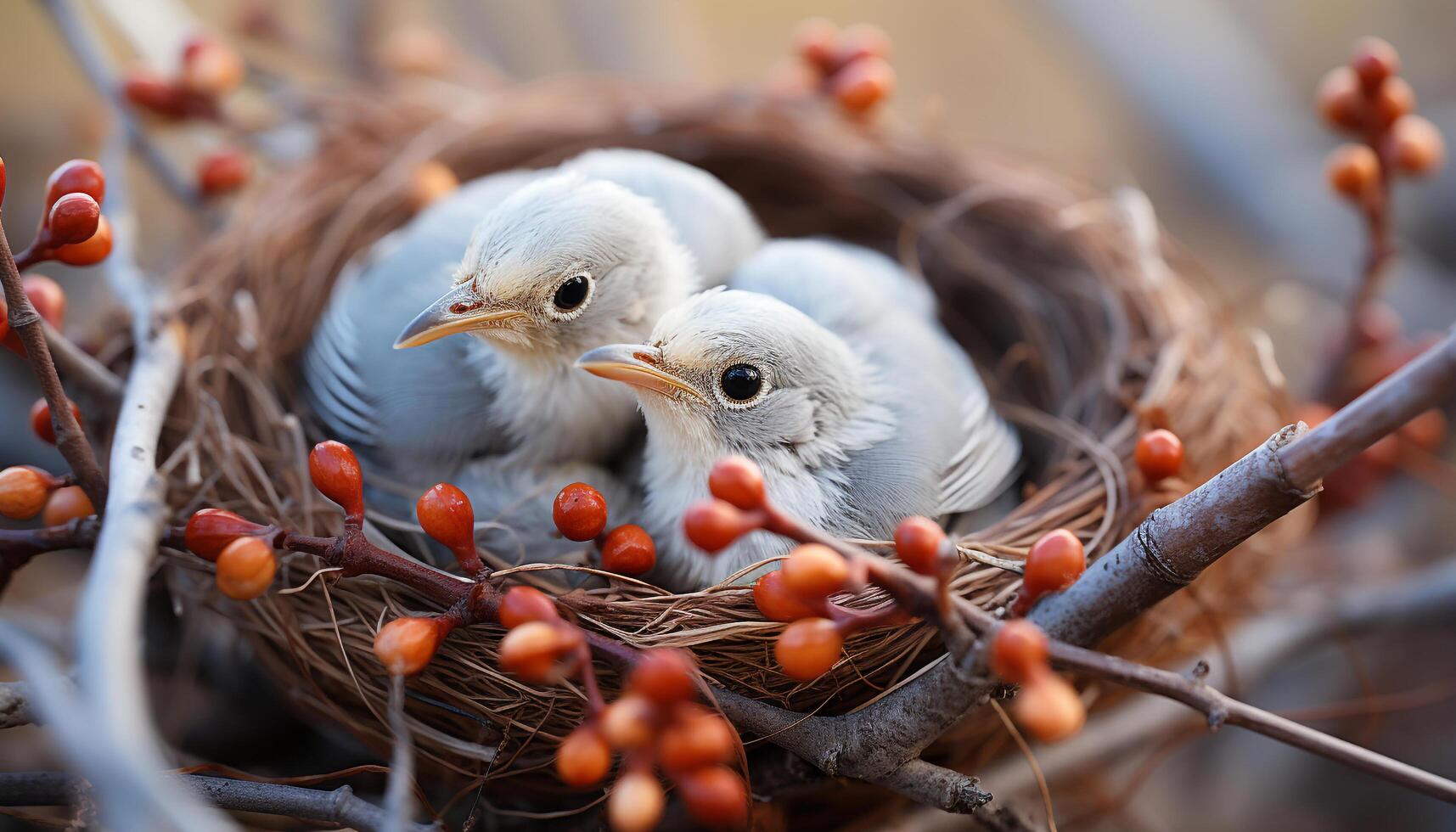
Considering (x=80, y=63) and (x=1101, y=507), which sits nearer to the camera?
(x=1101, y=507)

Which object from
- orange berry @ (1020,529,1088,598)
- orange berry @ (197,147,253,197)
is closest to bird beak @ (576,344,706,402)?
orange berry @ (1020,529,1088,598)

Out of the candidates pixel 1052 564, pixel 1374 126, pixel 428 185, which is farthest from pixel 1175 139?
pixel 1052 564

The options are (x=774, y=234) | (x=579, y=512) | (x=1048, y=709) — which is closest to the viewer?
(x=1048, y=709)

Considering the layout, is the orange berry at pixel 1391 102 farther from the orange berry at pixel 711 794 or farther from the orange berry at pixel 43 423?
the orange berry at pixel 43 423

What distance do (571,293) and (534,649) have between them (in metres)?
0.63

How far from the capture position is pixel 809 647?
793 mm

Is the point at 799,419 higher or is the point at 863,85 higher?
the point at 863,85

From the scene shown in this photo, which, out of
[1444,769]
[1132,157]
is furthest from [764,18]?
[1444,769]

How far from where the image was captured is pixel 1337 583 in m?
1.66

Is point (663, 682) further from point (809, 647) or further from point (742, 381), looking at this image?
point (742, 381)

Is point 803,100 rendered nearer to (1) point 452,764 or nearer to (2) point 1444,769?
(1) point 452,764

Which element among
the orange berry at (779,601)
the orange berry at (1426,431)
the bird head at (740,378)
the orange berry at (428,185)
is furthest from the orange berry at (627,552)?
the orange berry at (1426,431)

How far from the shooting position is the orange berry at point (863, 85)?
1.62 m

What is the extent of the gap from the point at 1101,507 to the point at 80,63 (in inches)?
69.0
